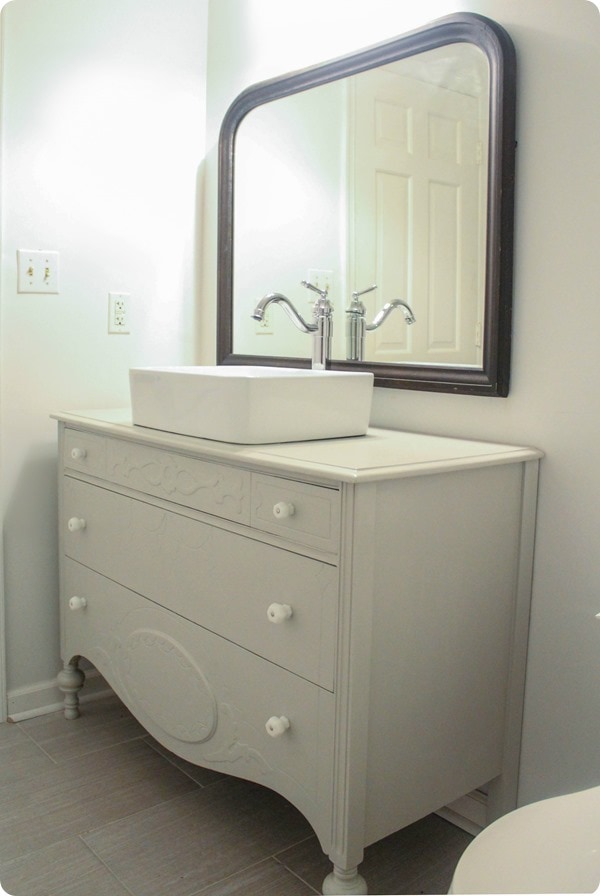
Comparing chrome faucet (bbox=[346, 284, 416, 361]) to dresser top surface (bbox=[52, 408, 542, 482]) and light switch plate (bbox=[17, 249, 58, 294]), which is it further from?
light switch plate (bbox=[17, 249, 58, 294])

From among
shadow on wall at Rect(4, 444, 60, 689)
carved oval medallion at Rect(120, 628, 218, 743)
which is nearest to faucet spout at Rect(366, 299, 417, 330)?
carved oval medallion at Rect(120, 628, 218, 743)

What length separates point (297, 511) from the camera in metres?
1.40

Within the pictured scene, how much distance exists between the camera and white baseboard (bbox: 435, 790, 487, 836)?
168 cm

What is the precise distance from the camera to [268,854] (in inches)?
63.3

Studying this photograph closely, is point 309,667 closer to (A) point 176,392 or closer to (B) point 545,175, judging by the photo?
(A) point 176,392

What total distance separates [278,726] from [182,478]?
19.6 inches

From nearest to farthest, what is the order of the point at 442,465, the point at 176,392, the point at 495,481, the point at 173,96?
the point at 442,465 → the point at 495,481 → the point at 176,392 → the point at 173,96

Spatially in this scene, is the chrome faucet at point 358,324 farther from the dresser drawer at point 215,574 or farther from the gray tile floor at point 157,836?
the gray tile floor at point 157,836

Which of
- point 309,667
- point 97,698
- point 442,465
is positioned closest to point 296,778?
point 309,667

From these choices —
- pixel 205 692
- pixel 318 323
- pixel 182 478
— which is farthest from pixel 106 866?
pixel 318 323

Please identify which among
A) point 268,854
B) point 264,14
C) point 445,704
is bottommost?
point 268,854

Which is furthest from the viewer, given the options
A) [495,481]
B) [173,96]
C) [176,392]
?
[173,96]

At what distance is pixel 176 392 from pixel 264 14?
1062 millimetres

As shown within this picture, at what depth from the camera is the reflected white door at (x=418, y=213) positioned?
5.40 feet
